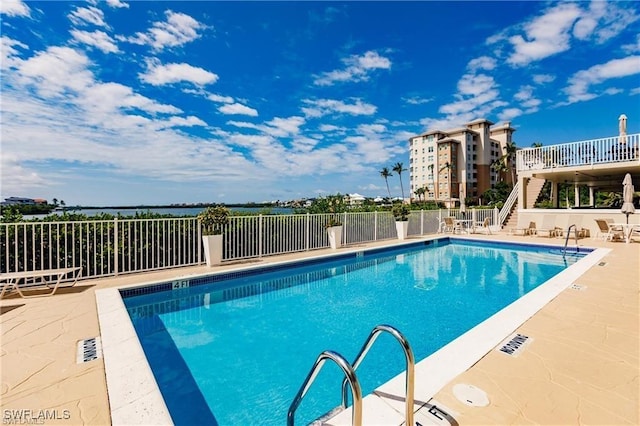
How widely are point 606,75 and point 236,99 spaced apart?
2378cm

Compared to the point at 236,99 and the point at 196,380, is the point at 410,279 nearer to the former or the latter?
the point at 196,380

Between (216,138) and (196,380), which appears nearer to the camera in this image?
(196,380)

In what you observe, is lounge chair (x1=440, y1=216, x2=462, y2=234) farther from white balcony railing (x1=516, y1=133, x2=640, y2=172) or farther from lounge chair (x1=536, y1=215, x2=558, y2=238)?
white balcony railing (x1=516, y1=133, x2=640, y2=172)

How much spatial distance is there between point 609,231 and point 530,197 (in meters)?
5.73

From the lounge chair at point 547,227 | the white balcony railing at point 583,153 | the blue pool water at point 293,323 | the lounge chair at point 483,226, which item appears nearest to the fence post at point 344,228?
the blue pool water at point 293,323

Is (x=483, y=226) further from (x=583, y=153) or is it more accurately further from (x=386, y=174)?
(x=386, y=174)

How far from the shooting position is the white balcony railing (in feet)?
40.9

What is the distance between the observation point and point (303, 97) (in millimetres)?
20516

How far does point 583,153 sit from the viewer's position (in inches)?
538

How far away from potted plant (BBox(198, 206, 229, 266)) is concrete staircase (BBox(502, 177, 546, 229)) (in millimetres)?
15893

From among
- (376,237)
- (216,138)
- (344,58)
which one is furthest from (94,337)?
(216,138)

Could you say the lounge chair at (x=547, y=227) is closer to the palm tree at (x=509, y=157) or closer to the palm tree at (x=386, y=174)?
the palm tree at (x=509, y=157)

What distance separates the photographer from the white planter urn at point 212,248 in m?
7.31

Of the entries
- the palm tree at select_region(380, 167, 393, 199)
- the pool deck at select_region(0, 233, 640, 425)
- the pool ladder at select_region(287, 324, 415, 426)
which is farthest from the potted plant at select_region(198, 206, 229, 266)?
the palm tree at select_region(380, 167, 393, 199)
